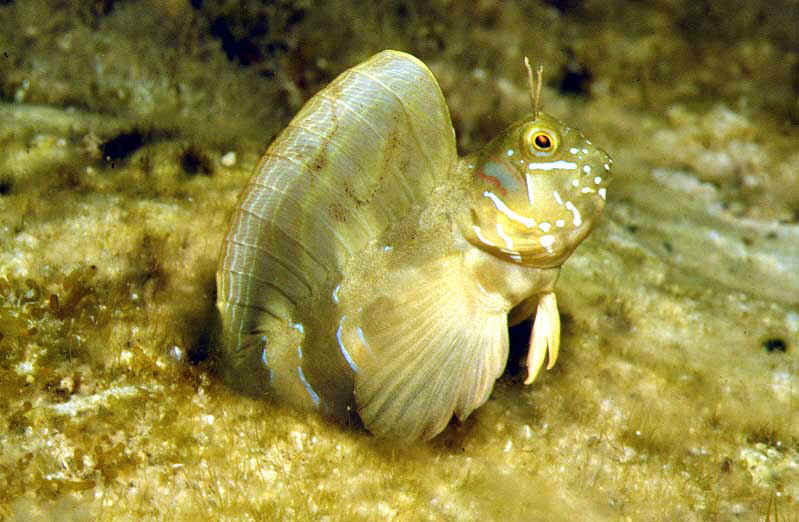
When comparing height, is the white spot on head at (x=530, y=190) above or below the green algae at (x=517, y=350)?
above

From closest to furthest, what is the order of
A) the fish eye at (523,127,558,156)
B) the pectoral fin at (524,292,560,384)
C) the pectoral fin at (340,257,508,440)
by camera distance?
the fish eye at (523,127,558,156), the pectoral fin at (340,257,508,440), the pectoral fin at (524,292,560,384)

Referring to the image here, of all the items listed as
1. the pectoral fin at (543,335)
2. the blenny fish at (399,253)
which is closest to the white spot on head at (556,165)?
the blenny fish at (399,253)

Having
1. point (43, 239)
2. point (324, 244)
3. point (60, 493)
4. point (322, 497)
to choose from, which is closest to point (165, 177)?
point (43, 239)

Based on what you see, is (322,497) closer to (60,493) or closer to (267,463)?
(267,463)

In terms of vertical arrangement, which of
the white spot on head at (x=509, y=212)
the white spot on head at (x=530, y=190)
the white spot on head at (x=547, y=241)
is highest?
the white spot on head at (x=530, y=190)

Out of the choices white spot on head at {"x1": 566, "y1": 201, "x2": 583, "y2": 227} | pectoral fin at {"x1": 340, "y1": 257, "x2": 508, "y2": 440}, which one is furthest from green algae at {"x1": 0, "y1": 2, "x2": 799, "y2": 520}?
white spot on head at {"x1": 566, "y1": 201, "x2": 583, "y2": 227}

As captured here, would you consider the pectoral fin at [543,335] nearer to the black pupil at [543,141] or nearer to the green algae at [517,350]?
the green algae at [517,350]

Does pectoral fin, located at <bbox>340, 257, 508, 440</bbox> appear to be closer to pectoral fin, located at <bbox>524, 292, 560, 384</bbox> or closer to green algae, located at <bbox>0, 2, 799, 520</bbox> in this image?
pectoral fin, located at <bbox>524, 292, 560, 384</bbox>
